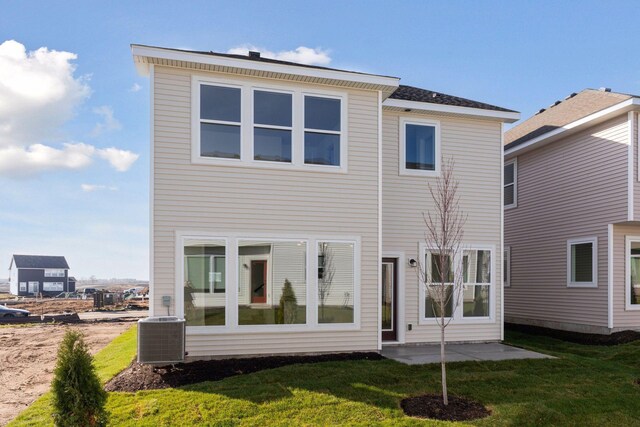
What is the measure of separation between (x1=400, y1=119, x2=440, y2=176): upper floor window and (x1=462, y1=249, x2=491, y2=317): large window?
2.28 metres

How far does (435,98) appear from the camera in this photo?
11.8m

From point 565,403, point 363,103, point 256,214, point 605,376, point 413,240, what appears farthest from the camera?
point 413,240

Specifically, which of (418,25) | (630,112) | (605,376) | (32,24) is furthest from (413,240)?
(32,24)

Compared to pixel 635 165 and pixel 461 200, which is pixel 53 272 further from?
pixel 635 165

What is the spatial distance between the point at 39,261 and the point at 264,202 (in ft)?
231

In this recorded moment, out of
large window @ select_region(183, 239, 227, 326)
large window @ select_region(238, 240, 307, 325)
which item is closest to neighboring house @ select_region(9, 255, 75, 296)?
large window @ select_region(183, 239, 227, 326)

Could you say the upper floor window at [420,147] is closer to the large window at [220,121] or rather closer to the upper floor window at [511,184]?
the large window at [220,121]

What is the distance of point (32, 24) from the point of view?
33.4 ft

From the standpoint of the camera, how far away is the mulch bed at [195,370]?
739 centimetres

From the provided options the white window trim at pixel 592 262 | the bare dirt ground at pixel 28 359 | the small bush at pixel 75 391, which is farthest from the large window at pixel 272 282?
the white window trim at pixel 592 262

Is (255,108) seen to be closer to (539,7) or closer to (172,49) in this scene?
(172,49)

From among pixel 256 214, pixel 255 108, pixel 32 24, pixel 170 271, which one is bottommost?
pixel 170 271

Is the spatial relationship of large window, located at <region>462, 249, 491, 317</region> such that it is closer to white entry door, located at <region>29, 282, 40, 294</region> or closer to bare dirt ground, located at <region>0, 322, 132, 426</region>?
bare dirt ground, located at <region>0, 322, 132, 426</region>

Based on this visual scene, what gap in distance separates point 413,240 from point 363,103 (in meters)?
3.46
